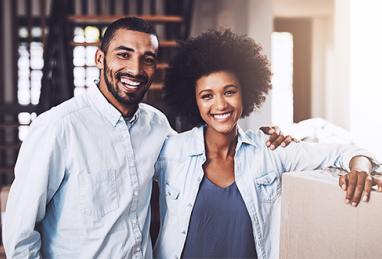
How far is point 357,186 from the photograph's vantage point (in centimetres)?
103

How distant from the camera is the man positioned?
1.32m

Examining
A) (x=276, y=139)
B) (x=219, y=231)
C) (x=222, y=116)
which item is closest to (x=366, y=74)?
(x=276, y=139)

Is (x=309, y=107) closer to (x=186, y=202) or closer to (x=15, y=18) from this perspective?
(x=15, y=18)

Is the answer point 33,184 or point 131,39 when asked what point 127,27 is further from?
point 33,184

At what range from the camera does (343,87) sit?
2.71 meters

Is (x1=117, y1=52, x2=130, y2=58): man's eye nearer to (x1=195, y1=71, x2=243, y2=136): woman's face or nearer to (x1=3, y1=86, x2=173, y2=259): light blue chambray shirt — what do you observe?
(x1=3, y1=86, x2=173, y2=259): light blue chambray shirt

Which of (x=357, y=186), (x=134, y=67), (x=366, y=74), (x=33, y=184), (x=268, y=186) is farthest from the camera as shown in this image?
(x=366, y=74)

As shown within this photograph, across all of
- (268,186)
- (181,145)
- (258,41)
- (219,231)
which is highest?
(258,41)

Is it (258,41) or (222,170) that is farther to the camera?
(258,41)

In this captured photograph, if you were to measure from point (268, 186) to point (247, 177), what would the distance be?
7 centimetres

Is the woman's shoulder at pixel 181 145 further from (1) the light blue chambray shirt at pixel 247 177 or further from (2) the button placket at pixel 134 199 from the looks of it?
(2) the button placket at pixel 134 199

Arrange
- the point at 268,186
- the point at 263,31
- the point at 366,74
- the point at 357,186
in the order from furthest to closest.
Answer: the point at 263,31
the point at 366,74
the point at 268,186
the point at 357,186

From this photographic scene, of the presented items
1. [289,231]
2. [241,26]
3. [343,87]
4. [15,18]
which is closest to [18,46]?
[15,18]

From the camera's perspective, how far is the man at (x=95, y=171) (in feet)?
4.34
